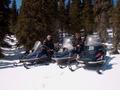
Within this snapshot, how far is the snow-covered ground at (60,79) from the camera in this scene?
13.9 meters

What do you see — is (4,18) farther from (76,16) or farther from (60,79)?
(76,16)

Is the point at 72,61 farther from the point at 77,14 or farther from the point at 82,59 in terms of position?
the point at 77,14

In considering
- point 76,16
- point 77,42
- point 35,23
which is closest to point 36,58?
point 77,42

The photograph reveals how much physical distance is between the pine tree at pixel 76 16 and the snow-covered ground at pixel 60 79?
30.7 meters

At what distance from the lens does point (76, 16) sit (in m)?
52.9

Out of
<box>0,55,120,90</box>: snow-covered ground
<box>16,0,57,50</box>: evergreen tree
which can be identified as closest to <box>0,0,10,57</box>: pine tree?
<box>16,0,57,50</box>: evergreen tree

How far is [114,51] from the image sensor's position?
22.2 meters

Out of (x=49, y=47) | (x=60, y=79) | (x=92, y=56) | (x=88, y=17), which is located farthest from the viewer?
(x=88, y=17)

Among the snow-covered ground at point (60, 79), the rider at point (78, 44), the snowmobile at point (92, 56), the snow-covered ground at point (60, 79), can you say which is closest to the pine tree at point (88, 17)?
the rider at point (78, 44)

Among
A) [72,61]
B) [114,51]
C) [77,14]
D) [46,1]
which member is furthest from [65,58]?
[77,14]

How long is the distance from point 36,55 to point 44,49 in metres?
0.71

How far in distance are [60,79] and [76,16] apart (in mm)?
38524

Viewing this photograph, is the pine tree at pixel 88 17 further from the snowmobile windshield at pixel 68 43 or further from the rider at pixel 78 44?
the rider at pixel 78 44

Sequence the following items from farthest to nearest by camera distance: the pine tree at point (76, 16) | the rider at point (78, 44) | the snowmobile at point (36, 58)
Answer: the pine tree at point (76, 16)
the snowmobile at point (36, 58)
the rider at point (78, 44)
